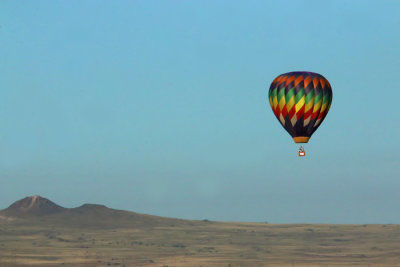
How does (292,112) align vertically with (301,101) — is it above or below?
below

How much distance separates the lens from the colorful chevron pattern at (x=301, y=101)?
70.8m

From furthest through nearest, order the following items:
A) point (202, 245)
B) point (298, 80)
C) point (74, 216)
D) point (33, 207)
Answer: point (33, 207)
point (74, 216)
point (202, 245)
point (298, 80)

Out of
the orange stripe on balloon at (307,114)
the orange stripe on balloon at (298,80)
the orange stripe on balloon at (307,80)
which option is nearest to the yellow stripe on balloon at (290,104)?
the orange stripe on balloon at (298,80)

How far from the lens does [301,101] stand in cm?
7069

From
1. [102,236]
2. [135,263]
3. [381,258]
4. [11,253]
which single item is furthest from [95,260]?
[381,258]

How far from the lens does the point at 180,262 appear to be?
117188 millimetres

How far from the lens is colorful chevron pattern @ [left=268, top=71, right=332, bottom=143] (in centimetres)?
7075

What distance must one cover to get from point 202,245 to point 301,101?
79.5 meters

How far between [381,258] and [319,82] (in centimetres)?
6161

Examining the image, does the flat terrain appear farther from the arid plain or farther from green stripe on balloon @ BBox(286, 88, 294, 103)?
green stripe on balloon @ BBox(286, 88, 294, 103)

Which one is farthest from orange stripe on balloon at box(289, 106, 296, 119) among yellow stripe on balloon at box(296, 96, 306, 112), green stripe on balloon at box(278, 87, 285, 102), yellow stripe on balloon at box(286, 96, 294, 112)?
green stripe on balloon at box(278, 87, 285, 102)

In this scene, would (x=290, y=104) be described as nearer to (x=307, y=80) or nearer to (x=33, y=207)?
(x=307, y=80)

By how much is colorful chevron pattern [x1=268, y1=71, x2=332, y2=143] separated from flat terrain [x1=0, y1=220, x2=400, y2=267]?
4674cm

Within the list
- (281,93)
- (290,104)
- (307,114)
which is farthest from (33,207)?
(307,114)
